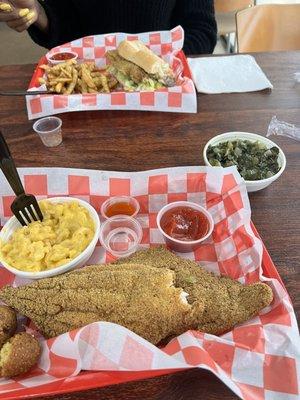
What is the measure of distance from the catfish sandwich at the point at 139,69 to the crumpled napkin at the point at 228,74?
179 mm

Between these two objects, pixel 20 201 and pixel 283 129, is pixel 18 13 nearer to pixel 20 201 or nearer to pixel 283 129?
pixel 20 201

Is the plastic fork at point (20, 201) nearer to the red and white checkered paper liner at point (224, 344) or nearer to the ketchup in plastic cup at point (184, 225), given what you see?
the red and white checkered paper liner at point (224, 344)

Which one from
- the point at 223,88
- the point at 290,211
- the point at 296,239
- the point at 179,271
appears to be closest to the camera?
the point at 179,271

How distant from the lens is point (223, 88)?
206cm

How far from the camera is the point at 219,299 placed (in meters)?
1.03

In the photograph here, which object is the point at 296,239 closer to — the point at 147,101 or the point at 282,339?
the point at 282,339

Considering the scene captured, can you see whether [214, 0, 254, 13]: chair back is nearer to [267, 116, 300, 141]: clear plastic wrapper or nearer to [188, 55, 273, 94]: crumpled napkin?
[188, 55, 273, 94]: crumpled napkin

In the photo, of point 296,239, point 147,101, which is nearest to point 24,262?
point 296,239

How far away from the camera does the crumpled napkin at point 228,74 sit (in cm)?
205

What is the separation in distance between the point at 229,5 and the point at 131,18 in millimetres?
1778

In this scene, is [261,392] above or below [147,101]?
below

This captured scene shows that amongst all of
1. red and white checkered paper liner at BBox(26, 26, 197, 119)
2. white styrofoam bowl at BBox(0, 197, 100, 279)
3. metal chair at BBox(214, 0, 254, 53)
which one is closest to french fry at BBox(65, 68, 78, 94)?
red and white checkered paper liner at BBox(26, 26, 197, 119)

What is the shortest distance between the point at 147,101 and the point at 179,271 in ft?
3.71

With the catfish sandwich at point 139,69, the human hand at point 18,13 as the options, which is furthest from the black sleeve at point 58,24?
the catfish sandwich at point 139,69
